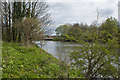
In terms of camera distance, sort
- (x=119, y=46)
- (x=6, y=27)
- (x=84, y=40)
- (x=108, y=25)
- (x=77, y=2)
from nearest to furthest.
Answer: (x=119, y=46)
(x=108, y=25)
(x=84, y=40)
(x=77, y=2)
(x=6, y=27)

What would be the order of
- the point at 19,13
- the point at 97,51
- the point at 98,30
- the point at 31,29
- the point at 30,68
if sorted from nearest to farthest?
the point at 97,51 < the point at 98,30 < the point at 30,68 < the point at 31,29 < the point at 19,13

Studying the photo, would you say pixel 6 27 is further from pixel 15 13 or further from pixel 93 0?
pixel 93 0

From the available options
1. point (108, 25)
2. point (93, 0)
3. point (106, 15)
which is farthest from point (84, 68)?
point (93, 0)

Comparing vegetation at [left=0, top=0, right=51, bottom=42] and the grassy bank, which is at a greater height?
vegetation at [left=0, top=0, right=51, bottom=42]

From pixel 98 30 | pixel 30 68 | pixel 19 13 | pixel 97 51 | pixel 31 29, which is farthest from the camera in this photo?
pixel 19 13

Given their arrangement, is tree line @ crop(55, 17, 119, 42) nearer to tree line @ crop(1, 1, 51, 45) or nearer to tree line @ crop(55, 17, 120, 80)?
tree line @ crop(55, 17, 120, 80)

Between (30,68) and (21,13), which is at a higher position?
(21,13)

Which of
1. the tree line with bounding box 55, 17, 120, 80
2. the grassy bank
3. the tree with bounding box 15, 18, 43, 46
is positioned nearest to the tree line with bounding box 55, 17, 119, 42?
the tree line with bounding box 55, 17, 120, 80

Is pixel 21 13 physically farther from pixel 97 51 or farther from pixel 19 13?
pixel 97 51

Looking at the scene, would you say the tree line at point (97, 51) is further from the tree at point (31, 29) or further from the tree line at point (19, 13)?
the tree line at point (19, 13)

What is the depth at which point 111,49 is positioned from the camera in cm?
210

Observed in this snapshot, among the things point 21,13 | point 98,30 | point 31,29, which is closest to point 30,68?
point 98,30

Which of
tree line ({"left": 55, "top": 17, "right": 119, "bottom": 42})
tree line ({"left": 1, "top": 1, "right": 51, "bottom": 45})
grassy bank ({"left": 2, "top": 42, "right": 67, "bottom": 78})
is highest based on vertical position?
tree line ({"left": 1, "top": 1, "right": 51, "bottom": 45})

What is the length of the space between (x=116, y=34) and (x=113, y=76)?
824mm
